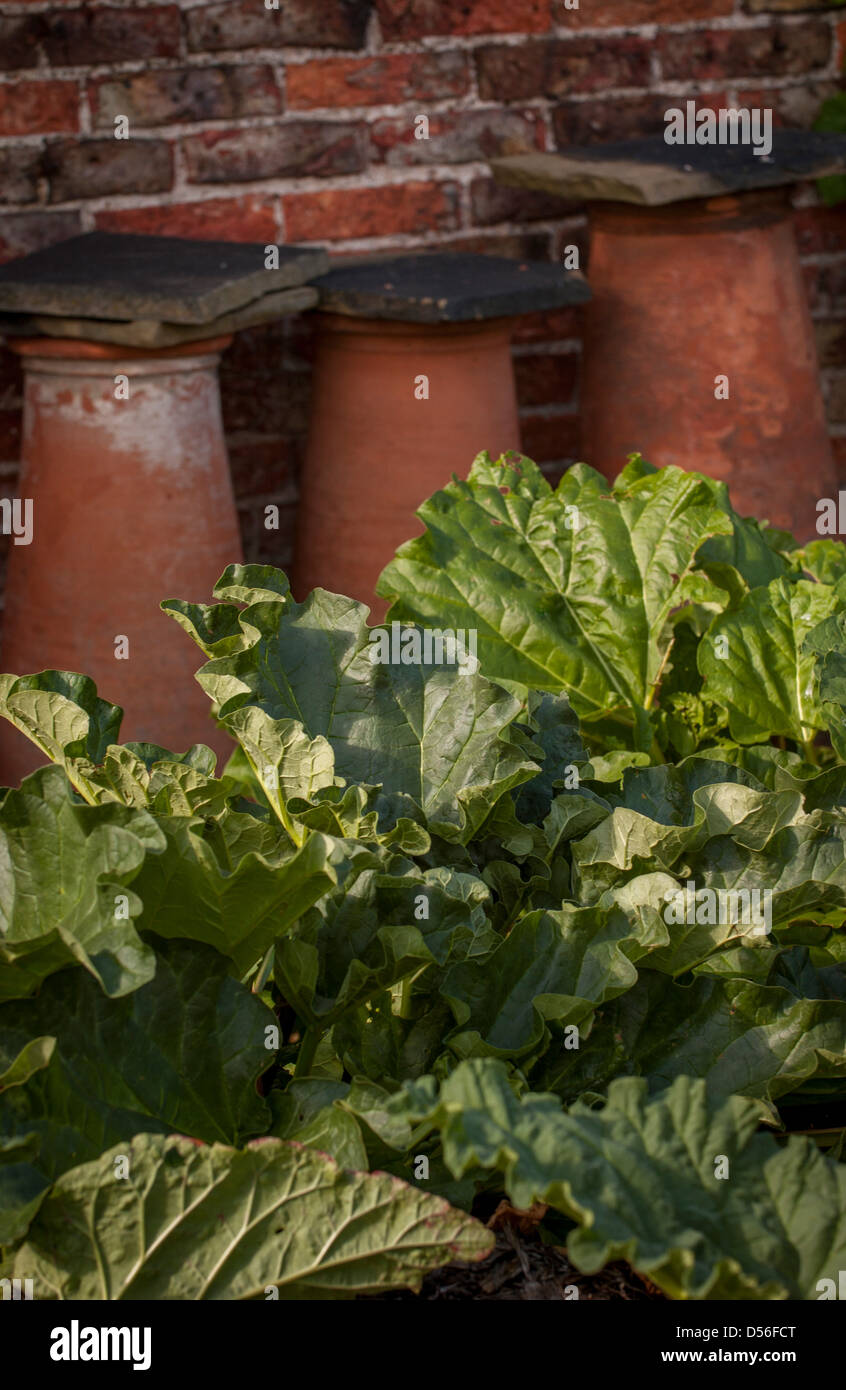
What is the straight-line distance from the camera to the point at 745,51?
8.82 ft

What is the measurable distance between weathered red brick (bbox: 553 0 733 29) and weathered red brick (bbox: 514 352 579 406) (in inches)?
22.3

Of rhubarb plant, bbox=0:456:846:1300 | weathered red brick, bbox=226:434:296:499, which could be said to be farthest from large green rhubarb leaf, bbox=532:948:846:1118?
weathered red brick, bbox=226:434:296:499

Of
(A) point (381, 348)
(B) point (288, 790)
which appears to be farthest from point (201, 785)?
(A) point (381, 348)

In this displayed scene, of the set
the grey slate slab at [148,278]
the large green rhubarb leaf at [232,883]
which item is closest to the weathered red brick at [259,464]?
the grey slate slab at [148,278]

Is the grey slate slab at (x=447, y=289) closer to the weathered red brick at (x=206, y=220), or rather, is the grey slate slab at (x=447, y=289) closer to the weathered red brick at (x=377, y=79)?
the weathered red brick at (x=206, y=220)

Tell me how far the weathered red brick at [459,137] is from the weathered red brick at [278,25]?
0.49 feet

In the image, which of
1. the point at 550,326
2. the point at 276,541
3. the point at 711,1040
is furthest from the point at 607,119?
the point at 711,1040

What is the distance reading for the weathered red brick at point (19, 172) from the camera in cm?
219

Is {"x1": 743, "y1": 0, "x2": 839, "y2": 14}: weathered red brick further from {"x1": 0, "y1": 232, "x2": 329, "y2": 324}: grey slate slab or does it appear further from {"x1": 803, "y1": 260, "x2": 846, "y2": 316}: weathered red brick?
{"x1": 0, "y1": 232, "x2": 329, "y2": 324}: grey slate slab

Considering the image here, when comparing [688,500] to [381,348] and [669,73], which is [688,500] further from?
[669,73]

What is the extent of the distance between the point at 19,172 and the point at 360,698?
169 centimetres

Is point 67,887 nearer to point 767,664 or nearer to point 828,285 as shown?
point 767,664

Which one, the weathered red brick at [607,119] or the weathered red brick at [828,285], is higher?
the weathered red brick at [607,119]
